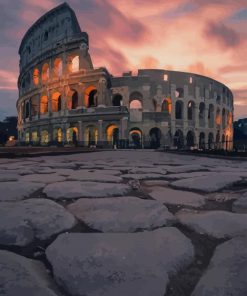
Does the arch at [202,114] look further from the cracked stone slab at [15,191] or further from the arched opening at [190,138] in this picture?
the cracked stone slab at [15,191]

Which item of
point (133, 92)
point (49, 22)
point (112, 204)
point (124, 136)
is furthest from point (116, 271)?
point (49, 22)

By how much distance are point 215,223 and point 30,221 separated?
0.92 meters

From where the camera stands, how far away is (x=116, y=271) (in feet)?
2.38

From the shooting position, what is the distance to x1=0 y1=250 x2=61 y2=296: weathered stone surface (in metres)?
0.63

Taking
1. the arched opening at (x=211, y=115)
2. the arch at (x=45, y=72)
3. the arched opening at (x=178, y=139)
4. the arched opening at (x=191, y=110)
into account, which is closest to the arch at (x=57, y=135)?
the arch at (x=45, y=72)

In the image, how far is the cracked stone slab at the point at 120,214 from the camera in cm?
112

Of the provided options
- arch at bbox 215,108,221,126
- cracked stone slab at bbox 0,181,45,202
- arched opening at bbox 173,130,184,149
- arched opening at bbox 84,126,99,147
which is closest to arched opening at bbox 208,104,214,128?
arch at bbox 215,108,221,126

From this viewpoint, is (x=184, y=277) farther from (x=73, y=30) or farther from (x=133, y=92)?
(x=73, y=30)

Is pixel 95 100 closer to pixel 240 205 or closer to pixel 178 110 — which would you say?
→ pixel 178 110

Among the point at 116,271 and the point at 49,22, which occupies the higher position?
the point at 49,22

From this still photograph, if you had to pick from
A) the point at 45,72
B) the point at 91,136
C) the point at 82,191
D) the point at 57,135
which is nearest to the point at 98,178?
the point at 82,191

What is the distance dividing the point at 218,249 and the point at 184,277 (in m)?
0.25

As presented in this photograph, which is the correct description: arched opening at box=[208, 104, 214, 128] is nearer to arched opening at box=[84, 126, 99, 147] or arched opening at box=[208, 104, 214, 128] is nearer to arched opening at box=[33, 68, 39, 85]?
arched opening at box=[84, 126, 99, 147]

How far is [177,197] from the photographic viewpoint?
66.1 inches
